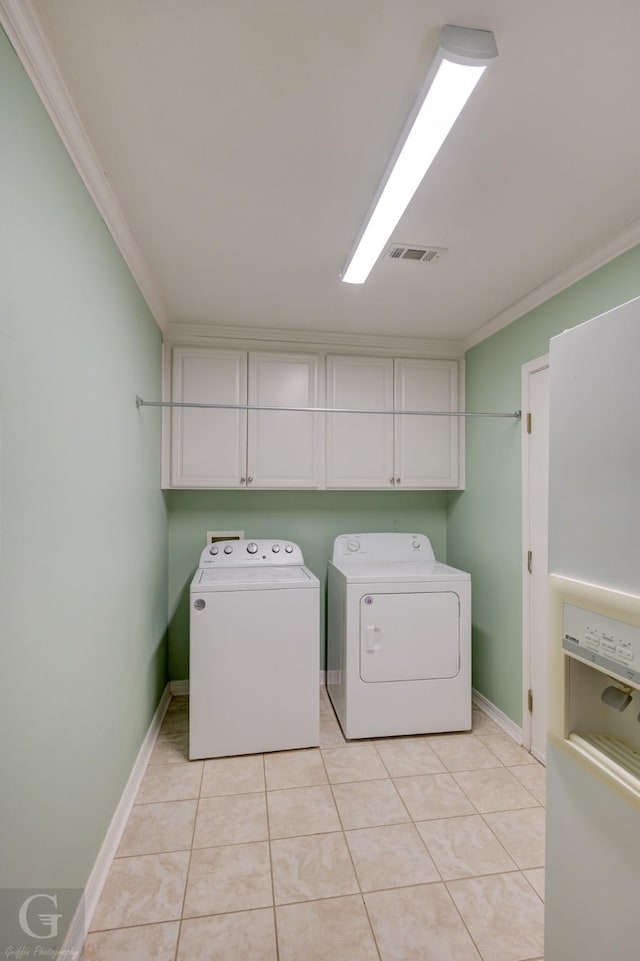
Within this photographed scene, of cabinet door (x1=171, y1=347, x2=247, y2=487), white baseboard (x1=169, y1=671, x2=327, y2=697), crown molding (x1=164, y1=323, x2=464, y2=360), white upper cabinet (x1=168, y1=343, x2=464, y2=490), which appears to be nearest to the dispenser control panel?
white upper cabinet (x1=168, y1=343, x2=464, y2=490)

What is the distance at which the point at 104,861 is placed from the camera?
1.58 m

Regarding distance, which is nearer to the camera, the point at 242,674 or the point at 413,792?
the point at 413,792

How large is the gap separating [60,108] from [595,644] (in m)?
1.88

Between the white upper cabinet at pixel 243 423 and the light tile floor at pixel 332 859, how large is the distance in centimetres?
163

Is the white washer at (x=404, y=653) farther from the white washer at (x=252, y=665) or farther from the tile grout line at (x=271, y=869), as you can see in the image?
the tile grout line at (x=271, y=869)

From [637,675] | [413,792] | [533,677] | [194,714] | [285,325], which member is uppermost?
[285,325]

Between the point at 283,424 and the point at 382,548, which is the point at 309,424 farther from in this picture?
the point at 382,548

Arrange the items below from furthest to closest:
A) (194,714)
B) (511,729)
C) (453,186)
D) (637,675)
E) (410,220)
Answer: (511,729), (194,714), (410,220), (453,186), (637,675)

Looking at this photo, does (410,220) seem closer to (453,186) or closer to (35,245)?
(453,186)

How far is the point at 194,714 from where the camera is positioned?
2311 mm

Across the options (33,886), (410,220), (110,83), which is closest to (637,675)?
(33,886)

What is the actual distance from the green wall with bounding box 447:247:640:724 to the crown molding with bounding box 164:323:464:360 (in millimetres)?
276

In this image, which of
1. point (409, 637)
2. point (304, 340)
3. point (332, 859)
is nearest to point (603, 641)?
point (332, 859)

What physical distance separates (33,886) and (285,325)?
275cm
